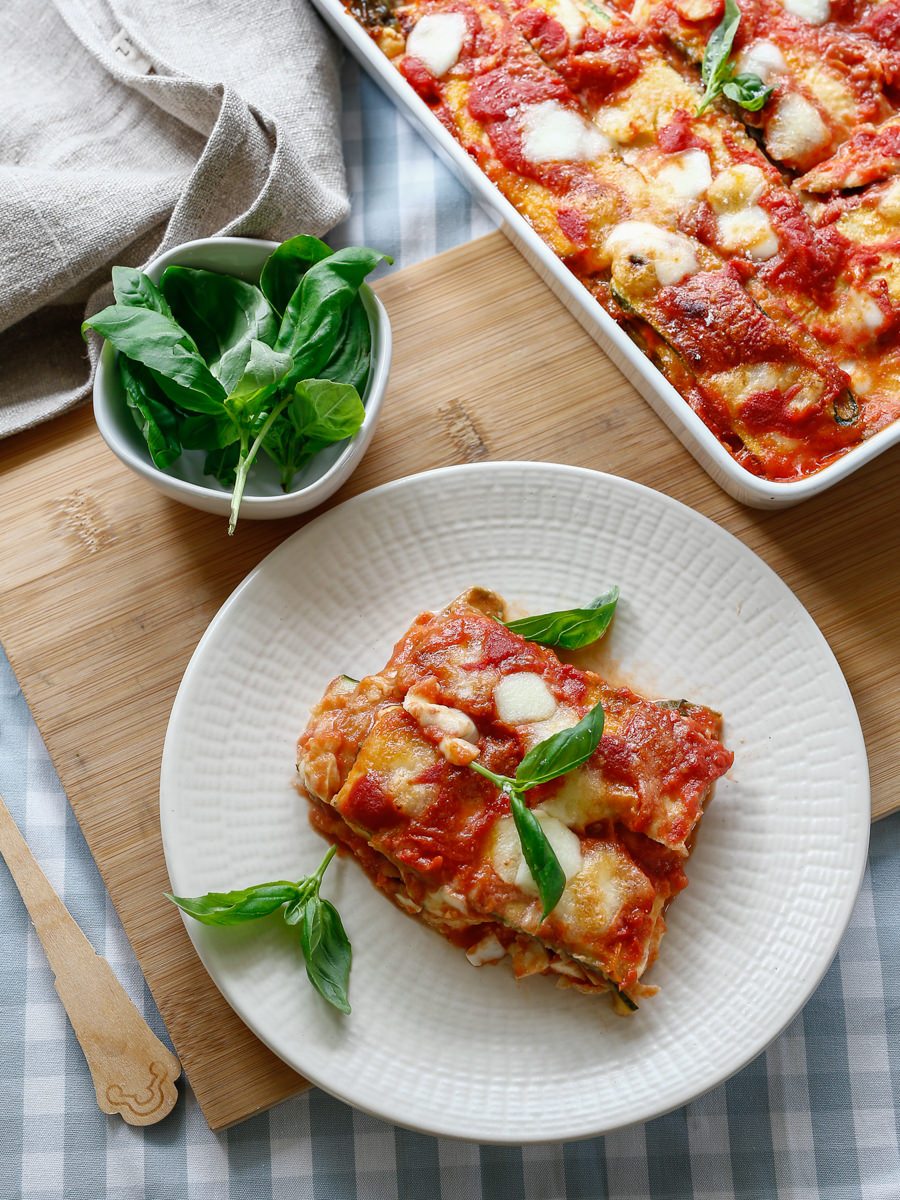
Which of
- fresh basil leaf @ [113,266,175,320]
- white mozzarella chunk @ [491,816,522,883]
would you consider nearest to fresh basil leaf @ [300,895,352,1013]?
white mozzarella chunk @ [491,816,522,883]

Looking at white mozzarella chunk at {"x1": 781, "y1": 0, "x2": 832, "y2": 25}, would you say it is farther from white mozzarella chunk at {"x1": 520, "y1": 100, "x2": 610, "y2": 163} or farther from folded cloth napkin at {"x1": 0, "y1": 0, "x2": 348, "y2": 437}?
folded cloth napkin at {"x1": 0, "y1": 0, "x2": 348, "y2": 437}

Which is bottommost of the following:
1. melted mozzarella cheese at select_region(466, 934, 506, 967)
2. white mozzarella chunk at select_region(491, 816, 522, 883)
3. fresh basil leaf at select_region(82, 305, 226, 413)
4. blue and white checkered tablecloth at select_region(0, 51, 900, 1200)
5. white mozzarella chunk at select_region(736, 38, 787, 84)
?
blue and white checkered tablecloth at select_region(0, 51, 900, 1200)

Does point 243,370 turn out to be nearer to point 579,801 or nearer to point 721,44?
point 579,801

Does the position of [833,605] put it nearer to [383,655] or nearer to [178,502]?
[383,655]

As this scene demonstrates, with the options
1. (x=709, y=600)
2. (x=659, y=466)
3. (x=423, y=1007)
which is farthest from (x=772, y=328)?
(x=423, y=1007)

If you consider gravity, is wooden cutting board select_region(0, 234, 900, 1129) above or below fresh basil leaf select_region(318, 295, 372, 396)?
below

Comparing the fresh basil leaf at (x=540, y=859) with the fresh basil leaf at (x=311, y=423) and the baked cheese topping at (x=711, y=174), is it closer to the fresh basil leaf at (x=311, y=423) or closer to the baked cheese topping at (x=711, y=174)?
the fresh basil leaf at (x=311, y=423)

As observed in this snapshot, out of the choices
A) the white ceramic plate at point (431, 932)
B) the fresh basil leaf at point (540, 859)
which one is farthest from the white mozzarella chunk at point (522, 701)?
the white ceramic plate at point (431, 932)

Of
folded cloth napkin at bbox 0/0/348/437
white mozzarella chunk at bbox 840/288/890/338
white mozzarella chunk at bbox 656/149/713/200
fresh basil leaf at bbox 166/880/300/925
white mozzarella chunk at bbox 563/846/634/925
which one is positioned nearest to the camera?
white mozzarella chunk at bbox 563/846/634/925
